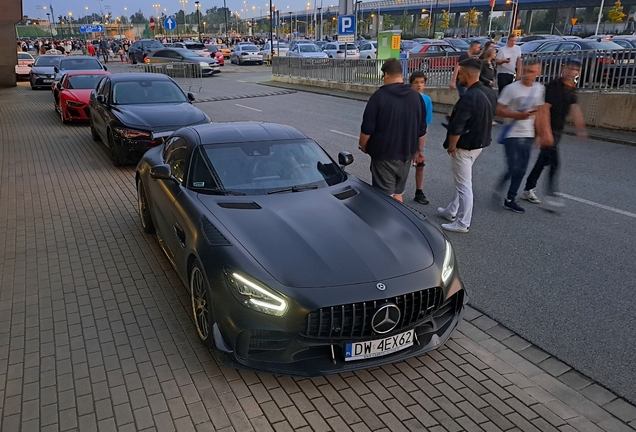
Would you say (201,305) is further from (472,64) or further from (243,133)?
(472,64)

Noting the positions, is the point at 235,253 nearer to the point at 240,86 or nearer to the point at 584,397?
the point at 584,397

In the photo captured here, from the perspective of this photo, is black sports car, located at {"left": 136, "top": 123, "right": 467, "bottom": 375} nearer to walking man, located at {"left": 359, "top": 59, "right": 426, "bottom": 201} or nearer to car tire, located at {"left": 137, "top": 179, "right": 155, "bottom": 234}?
walking man, located at {"left": 359, "top": 59, "right": 426, "bottom": 201}

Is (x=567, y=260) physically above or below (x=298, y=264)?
below

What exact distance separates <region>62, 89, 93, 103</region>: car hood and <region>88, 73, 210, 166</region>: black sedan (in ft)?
8.27

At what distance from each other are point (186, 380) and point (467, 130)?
4.24m

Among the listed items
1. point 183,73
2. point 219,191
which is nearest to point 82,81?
point 183,73

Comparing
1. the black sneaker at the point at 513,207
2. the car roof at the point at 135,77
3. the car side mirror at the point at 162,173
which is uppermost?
the car roof at the point at 135,77

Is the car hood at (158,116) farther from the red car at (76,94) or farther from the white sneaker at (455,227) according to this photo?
the white sneaker at (455,227)

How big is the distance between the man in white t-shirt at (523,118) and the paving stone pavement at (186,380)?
10.5ft

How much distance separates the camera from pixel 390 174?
19.4 feet

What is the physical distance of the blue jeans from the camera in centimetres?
694

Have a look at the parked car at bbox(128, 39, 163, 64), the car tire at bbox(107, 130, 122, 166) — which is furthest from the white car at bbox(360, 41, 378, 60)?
the car tire at bbox(107, 130, 122, 166)

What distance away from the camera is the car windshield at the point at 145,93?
10438 mm

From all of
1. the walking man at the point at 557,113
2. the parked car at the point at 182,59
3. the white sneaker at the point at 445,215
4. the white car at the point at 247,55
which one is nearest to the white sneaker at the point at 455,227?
the white sneaker at the point at 445,215
